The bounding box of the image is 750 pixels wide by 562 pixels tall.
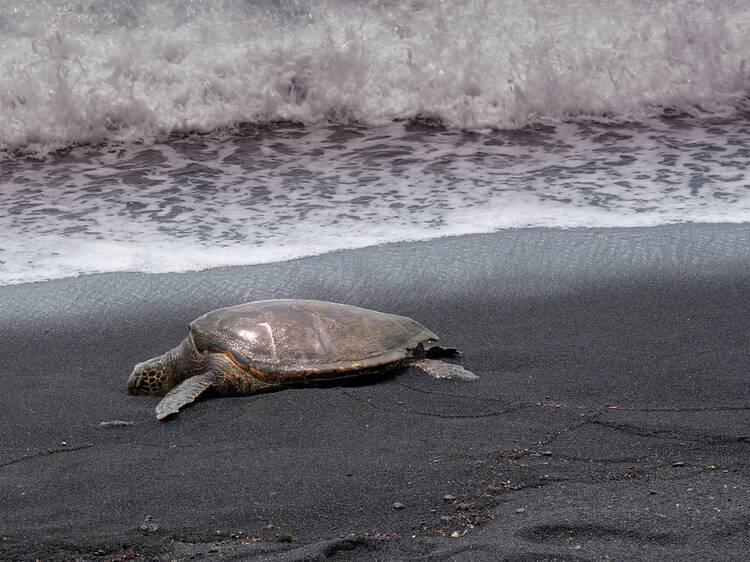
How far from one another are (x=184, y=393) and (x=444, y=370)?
38.7 inches

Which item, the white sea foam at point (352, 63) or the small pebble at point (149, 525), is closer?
the small pebble at point (149, 525)

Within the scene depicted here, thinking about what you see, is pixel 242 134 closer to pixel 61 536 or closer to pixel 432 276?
→ pixel 432 276

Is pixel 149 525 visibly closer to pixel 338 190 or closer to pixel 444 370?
pixel 444 370

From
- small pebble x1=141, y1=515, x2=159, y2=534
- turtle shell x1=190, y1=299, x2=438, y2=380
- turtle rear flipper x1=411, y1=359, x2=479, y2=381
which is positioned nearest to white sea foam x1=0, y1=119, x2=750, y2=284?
turtle shell x1=190, y1=299, x2=438, y2=380

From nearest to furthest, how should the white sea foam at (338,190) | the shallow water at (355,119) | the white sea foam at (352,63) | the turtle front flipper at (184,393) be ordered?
the turtle front flipper at (184,393), the white sea foam at (338,190), the shallow water at (355,119), the white sea foam at (352,63)

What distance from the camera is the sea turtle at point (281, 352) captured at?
300 centimetres

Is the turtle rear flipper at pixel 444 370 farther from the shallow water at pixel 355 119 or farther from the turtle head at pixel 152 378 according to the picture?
the shallow water at pixel 355 119

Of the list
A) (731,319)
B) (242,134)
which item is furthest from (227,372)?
(242,134)

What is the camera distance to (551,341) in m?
3.29

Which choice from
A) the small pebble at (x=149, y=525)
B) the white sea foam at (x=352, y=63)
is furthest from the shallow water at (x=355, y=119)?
the small pebble at (x=149, y=525)

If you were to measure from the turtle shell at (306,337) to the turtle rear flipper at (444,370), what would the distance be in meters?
0.08

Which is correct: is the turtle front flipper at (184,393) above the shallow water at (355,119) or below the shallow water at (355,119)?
below

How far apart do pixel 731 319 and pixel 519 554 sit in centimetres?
209

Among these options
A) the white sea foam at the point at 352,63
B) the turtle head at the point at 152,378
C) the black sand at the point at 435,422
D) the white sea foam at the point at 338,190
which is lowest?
the turtle head at the point at 152,378
